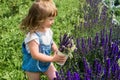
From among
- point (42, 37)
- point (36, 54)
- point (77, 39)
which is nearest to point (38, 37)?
point (42, 37)

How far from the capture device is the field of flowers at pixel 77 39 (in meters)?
3.28

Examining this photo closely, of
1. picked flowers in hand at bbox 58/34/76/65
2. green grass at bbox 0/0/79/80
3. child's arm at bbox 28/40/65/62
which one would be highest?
picked flowers in hand at bbox 58/34/76/65

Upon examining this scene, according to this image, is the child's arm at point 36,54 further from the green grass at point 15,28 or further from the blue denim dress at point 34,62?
the green grass at point 15,28

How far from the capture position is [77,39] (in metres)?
4.16

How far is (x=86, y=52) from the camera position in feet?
13.1

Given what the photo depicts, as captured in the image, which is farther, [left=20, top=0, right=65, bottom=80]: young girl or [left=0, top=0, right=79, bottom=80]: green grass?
[left=0, top=0, right=79, bottom=80]: green grass

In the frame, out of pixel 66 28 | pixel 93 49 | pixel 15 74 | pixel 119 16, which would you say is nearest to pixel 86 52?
pixel 93 49

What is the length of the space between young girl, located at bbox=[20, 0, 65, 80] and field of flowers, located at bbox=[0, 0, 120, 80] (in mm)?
155

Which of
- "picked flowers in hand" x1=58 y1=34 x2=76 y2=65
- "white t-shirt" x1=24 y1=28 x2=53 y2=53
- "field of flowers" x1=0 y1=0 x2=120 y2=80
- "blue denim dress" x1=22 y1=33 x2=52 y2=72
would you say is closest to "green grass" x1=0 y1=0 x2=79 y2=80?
"field of flowers" x1=0 y1=0 x2=120 y2=80

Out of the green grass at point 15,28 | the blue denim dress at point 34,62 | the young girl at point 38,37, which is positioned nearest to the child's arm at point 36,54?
the young girl at point 38,37

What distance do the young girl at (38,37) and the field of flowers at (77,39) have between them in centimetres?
16

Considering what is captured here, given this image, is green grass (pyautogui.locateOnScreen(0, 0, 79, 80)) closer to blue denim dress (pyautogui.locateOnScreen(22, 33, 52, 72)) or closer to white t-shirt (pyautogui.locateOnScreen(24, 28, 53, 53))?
blue denim dress (pyautogui.locateOnScreen(22, 33, 52, 72))

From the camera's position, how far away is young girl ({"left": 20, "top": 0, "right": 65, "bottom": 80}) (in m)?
3.42

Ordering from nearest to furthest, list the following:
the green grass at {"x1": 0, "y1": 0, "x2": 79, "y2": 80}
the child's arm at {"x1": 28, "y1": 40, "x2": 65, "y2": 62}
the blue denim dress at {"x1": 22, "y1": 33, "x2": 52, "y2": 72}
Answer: the child's arm at {"x1": 28, "y1": 40, "x2": 65, "y2": 62} < the blue denim dress at {"x1": 22, "y1": 33, "x2": 52, "y2": 72} < the green grass at {"x1": 0, "y1": 0, "x2": 79, "y2": 80}
